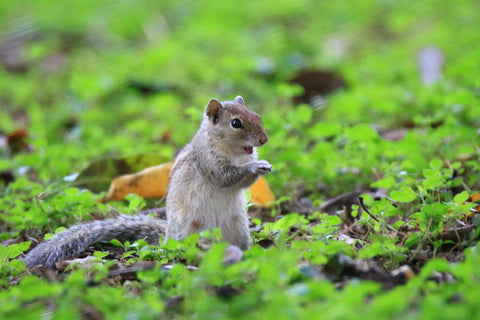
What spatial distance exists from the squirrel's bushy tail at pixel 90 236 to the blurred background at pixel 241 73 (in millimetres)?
1220

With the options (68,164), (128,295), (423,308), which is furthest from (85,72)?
(423,308)

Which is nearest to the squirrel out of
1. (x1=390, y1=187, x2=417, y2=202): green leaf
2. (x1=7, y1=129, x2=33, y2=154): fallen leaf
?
(x1=390, y1=187, x2=417, y2=202): green leaf

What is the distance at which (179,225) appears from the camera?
3.93m

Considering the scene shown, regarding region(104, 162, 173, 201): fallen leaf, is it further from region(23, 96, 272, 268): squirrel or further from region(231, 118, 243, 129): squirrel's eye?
region(231, 118, 243, 129): squirrel's eye

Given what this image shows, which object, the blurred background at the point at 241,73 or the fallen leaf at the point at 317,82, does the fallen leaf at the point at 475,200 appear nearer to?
the blurred background at the point at 241,73

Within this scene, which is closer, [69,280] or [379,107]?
[69,280]

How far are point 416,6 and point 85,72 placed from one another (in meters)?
5.32

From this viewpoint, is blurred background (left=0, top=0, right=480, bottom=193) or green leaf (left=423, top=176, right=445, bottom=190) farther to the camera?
blurred background (left=0, top=0, right=480, bottom=193)

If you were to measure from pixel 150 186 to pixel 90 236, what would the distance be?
3.27 ft

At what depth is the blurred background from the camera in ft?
19.0

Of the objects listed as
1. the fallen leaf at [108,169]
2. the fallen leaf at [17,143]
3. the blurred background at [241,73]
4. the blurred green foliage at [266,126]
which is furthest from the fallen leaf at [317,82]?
the fallen leaf at [17,143]

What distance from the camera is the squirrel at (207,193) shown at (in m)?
3.91

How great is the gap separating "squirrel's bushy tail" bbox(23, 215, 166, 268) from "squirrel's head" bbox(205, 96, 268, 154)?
2.24 ft

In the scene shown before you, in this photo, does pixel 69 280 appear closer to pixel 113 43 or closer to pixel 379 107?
pixel 379 107
